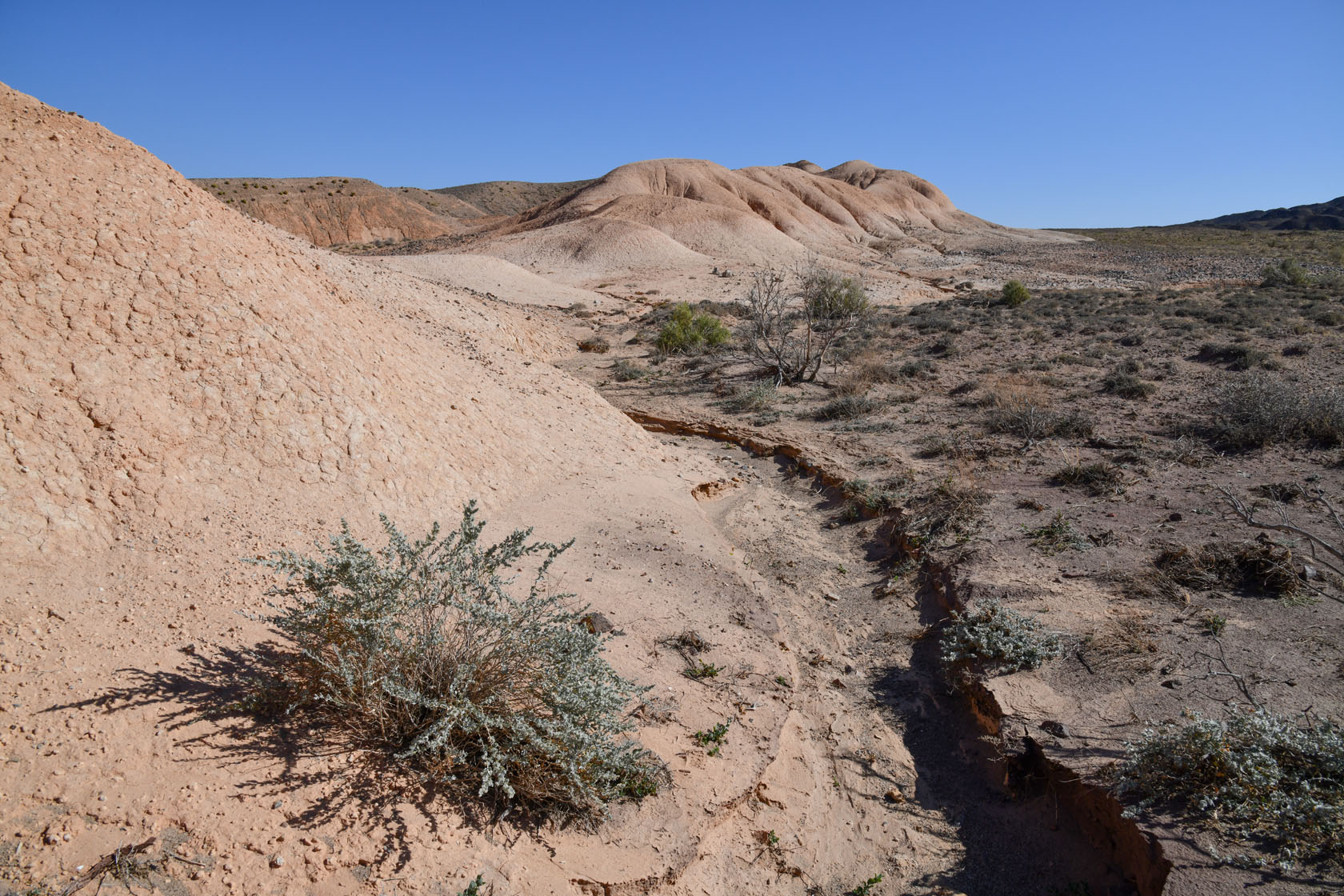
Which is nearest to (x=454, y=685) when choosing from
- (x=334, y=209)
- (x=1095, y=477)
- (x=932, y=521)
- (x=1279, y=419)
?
(x=932, y=521)

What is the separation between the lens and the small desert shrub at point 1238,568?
16.7 feet

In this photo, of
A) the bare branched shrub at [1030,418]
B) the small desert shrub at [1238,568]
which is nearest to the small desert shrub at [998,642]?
the small desert shrub at [1238,568]

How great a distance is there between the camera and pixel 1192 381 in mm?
11430

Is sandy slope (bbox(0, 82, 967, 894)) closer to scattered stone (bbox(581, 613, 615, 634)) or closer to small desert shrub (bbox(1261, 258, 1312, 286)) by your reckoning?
scattered stone (bbox(581, 613, 615, 634))

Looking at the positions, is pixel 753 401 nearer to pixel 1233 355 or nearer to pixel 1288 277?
pixel 1233 355

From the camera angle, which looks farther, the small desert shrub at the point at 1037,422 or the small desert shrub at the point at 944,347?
the small desert shrub at the point at 944,347

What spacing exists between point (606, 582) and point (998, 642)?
292 centimetres

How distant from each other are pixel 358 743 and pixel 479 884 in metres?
0.86

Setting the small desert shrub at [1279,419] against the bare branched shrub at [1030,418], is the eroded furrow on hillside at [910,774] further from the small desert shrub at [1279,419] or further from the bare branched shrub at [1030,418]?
the small desert shrub at [1279,419]

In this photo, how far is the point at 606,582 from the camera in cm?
549

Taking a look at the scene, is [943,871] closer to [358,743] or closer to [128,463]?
[358,743]

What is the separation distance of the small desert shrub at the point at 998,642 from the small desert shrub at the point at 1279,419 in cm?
547

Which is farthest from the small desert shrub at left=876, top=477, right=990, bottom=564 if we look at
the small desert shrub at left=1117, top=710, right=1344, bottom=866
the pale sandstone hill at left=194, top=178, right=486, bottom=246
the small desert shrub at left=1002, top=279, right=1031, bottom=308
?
the pale sandstone hill at left=194, top=178, right=486, bottom=246

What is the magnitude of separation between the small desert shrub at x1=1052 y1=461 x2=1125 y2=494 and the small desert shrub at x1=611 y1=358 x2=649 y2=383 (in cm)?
810
